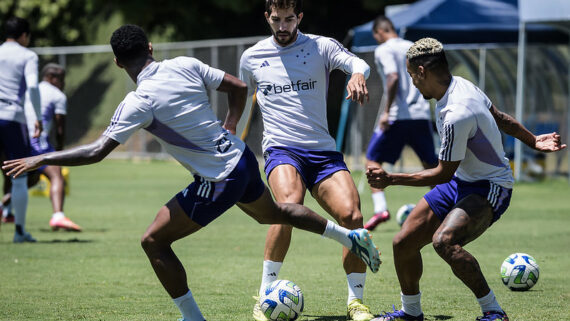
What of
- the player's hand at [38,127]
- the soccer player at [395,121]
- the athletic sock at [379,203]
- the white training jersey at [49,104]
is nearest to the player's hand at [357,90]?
the athletic sock at [379,203]

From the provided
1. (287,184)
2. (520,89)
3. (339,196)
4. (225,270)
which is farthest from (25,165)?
(520,89)

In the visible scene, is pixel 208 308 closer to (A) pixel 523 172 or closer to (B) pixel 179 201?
(B) pixel 179 201

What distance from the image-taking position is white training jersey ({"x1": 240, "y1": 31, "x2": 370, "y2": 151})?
7.01m

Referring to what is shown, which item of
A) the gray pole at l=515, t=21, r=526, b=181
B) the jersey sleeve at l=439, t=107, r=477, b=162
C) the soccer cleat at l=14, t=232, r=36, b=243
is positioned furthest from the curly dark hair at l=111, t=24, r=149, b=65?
the gray pole at l=515, t=21, r=526, b=181

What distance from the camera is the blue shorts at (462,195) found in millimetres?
6133

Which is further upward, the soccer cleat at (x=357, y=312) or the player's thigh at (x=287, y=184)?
the player's thigh at (x=287, y=184)

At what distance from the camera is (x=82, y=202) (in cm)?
1616

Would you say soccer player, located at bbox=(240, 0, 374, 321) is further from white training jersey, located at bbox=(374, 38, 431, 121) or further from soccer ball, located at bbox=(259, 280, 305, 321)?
white training jersey, located at bbox=(374, 38, 431, 121)

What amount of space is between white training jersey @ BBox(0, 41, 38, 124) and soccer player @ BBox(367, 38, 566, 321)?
20.0 ft

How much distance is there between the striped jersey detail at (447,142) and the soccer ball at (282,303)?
140 centimetres

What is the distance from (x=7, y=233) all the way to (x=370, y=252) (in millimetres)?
7116

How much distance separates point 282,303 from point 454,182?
145 centimetres

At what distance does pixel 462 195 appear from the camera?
20.3 ft

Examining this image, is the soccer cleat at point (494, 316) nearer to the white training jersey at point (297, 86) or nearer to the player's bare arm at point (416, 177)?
the player's bare arm at point (416, 177)
